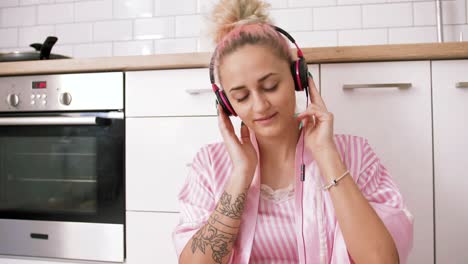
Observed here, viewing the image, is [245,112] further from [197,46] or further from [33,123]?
[197,46]

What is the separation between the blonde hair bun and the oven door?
628 mm

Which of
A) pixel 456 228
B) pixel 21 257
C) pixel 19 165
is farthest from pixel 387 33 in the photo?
pixel 21 257

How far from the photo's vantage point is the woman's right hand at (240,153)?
0.93 metres

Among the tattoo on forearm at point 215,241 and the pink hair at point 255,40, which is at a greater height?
the pink hair at point 255,40

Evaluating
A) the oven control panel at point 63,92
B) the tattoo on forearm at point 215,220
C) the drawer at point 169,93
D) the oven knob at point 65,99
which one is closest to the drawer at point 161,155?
the drawer at point 169,93

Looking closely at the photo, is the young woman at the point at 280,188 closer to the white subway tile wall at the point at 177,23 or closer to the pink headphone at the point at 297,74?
the pink headphone at the point at 297,74

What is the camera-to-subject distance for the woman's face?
2.89 ft

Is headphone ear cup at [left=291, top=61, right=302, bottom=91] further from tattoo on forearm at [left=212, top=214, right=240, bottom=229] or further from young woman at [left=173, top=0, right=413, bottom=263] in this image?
tattoo on forearm at [left=212, top=214, right=240, bottom=229]

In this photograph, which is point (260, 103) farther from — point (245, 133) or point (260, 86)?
point (245, 133)

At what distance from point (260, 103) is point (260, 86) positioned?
4 centimetres

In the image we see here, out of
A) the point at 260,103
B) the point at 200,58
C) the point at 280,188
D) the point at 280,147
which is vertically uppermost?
the point at 200,58

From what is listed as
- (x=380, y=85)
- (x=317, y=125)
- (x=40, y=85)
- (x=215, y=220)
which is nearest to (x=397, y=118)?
(x=380, y=85)

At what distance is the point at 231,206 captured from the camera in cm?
91

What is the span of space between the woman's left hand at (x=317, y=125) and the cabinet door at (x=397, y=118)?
41 cm
